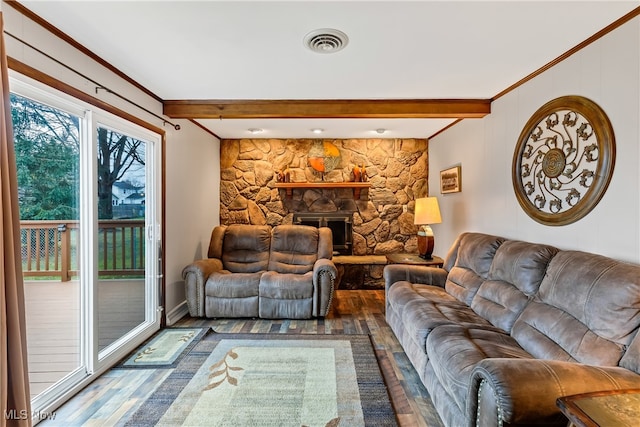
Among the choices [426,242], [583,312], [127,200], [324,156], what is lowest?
[583,312]

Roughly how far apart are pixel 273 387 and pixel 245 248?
2139mm

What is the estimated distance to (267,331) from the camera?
3180 millimetres

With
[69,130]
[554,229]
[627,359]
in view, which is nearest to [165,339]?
[69,130]

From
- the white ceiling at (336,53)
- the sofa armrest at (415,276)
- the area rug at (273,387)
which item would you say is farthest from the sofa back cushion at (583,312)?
the white ceiling at (336,53)

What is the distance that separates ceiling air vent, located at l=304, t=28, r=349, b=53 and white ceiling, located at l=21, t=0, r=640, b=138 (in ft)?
0.15

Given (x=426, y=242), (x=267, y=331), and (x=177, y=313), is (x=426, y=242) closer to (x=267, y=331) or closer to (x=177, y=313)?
(x=267, y=331)

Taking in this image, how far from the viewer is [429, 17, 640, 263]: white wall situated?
1791 mm

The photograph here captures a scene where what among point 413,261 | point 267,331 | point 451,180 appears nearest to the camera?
point 267,331

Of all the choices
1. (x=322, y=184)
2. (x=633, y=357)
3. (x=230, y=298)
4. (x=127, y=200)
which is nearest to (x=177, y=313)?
(x=230, y=298)

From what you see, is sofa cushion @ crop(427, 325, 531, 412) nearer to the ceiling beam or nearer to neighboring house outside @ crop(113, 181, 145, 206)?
the ceiling beam

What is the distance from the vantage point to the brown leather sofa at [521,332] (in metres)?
1.26

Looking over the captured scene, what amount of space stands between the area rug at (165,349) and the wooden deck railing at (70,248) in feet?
2.27

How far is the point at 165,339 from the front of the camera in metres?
2.98

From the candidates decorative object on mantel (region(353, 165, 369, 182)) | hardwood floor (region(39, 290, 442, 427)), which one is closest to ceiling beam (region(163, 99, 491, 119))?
decorative object on mantel (region(353, 165, 369, 182))
